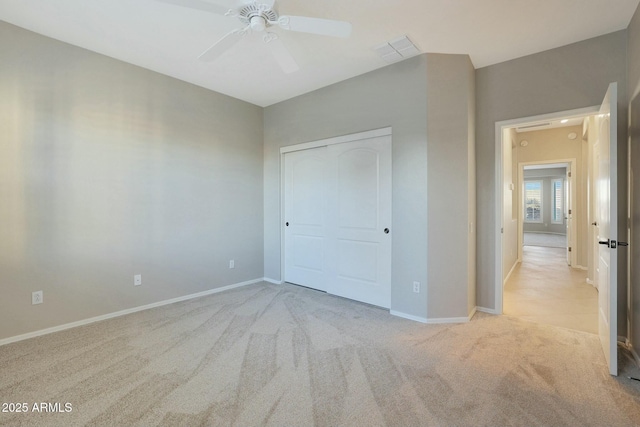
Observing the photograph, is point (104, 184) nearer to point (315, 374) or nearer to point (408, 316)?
point (315, 374)

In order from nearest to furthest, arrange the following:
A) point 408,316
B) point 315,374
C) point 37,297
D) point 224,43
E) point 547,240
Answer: point 315,374, point 224,43, point 37,297, point 408,316, point 547,240

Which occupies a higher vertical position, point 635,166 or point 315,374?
point 635,166

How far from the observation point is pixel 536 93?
2973mm

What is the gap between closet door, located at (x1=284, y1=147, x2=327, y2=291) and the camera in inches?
159

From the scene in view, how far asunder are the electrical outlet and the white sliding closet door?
2727 mm

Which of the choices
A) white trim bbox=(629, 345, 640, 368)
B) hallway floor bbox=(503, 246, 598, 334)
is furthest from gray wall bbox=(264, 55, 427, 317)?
white trim bbox=(629, 345, 640, 368)

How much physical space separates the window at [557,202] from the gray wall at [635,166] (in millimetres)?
10439

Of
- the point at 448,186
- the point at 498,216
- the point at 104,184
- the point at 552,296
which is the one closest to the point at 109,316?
the point at 104,184

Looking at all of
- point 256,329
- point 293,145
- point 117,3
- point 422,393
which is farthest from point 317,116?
point 422,393

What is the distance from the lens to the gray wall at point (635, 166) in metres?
2.24

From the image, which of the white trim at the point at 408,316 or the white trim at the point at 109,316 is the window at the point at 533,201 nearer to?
the white trim at the point at 408,316

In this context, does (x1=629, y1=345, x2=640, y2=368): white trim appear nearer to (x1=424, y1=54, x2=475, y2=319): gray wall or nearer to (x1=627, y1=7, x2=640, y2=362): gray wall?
(x1=627, y1=7, x2=640, y2=362): gray wall

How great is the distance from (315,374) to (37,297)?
2.68 m

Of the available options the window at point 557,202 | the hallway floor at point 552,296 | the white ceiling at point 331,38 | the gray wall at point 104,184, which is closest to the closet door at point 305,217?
the gray wall at point 104,184
